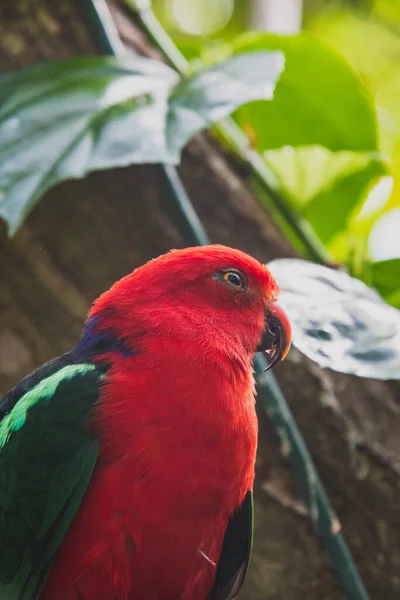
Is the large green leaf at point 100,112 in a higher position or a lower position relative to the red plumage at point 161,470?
higher

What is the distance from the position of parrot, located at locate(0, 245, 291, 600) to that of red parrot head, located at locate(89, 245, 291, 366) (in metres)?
0.04

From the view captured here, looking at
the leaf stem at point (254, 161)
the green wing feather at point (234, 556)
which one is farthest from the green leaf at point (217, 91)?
the green wing feather at point (234, 556)

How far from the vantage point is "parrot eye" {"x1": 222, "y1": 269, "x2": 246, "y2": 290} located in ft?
6.86

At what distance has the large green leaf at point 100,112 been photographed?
75.1 inches

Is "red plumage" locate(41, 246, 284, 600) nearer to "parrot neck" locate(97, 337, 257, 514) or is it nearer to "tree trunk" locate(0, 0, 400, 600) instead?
"parrot neck" locate(97, 337, 257, 514)

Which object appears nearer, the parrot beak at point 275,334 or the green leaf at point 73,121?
the green leaf at point 73,121

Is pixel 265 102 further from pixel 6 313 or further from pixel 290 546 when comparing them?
pixel 290 546

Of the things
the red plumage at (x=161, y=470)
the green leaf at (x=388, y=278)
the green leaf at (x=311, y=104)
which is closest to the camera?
the red plumage at (x=161, y=470)

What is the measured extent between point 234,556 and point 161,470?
0.42 m

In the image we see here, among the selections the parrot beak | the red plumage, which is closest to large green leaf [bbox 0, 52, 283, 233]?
the red plumage

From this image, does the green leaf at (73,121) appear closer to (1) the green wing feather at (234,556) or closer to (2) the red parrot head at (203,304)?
(2) the red parrot head at (203,304)

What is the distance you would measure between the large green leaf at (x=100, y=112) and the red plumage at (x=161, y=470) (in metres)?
0.38

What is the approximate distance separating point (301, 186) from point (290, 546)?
107 cm

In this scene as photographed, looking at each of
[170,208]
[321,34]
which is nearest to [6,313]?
[170,208]
